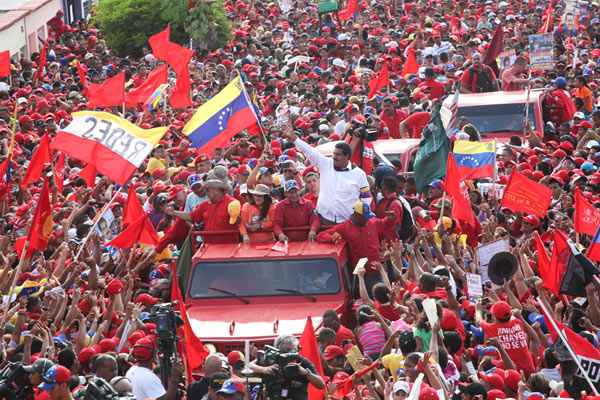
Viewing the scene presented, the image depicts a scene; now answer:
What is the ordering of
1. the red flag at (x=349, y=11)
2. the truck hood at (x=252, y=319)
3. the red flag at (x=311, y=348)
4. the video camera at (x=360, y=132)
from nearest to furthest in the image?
1. the red flag at (x=311, y=348)
2. the truck hood at (x=252, y=319)
3. the video camera at (x=360, y=132)
4. the red flag at (x=349, y=11)

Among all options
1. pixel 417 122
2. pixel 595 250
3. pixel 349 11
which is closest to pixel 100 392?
pixel 595 250

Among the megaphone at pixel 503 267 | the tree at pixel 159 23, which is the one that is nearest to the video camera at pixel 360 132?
the megaphone at pixel 503 267

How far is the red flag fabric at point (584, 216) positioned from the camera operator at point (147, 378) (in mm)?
5038

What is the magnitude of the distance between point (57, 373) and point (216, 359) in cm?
154

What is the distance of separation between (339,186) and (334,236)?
34.9 inches

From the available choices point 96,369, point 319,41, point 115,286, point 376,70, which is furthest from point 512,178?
point 319,41

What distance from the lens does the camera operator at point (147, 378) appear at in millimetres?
9531

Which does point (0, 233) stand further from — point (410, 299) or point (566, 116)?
point (566, 116)

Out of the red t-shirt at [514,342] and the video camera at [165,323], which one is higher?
the video camera at [165,323]

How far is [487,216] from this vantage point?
14781 mm

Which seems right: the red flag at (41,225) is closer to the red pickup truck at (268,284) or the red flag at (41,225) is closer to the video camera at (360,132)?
the red pickup truck at (268,284)

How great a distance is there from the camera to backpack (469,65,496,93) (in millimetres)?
20578

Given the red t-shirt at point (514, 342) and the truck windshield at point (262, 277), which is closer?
the red t-shirt at point (514, 342)

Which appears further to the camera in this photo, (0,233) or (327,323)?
(0,233)
